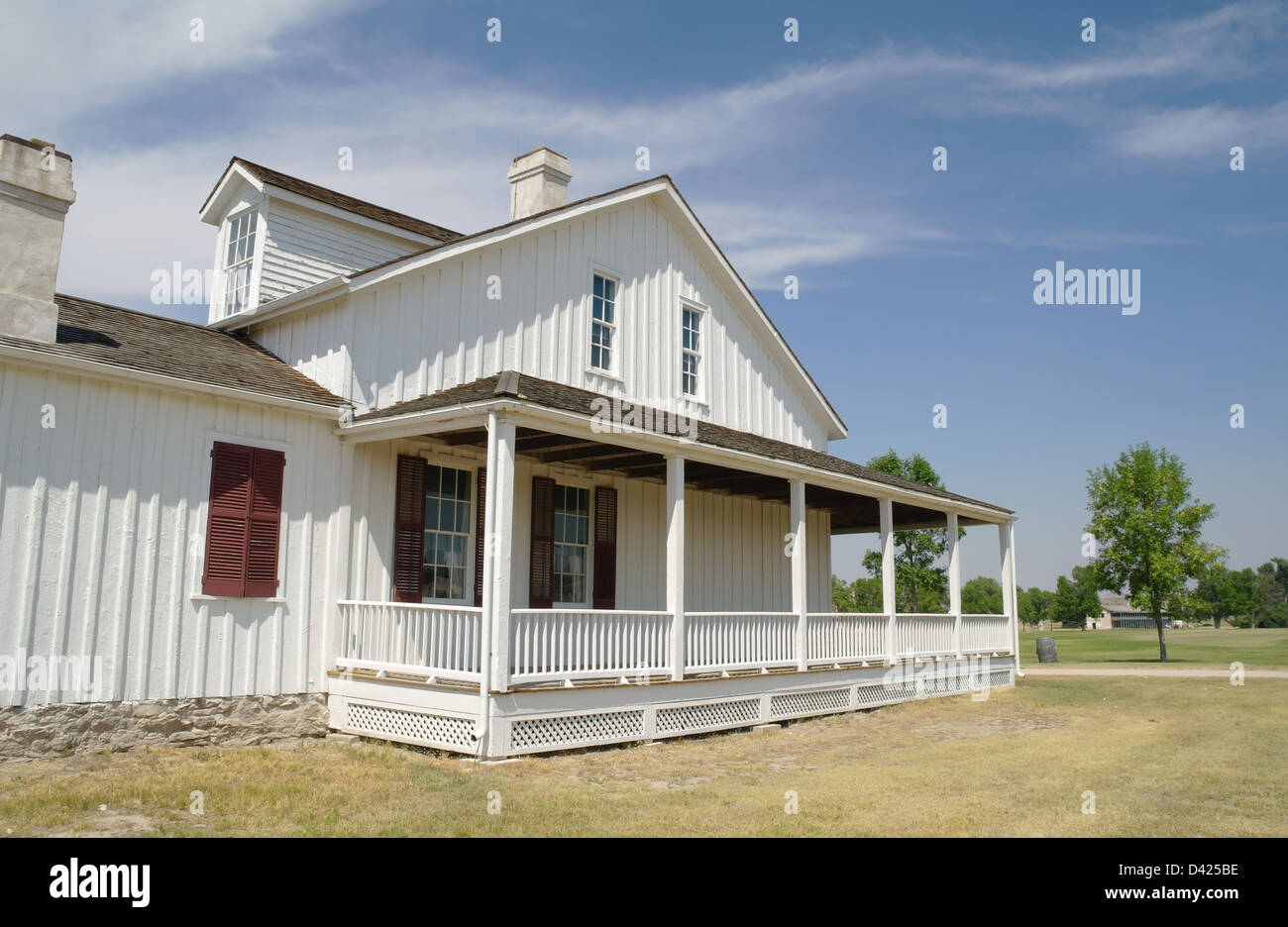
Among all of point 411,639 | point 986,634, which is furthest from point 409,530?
point 986,634

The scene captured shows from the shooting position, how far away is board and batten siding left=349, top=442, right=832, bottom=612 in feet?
37.5

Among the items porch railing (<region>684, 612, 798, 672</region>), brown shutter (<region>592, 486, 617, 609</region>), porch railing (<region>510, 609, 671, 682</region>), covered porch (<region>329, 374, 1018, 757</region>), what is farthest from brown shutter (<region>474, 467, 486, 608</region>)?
porch railing (<region>684, 612, 798, 672</region>)

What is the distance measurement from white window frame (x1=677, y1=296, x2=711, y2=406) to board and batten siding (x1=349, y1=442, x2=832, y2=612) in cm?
163

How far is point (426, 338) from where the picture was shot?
12.2 m

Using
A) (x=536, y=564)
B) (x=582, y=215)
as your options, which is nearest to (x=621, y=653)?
(x=536, y=564)

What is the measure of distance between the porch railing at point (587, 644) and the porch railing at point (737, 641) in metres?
0.56

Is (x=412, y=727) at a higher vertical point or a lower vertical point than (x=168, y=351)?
lower

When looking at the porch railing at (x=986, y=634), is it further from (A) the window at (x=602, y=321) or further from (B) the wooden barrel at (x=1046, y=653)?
(B) the wooden barrel at (x=1046, y=653)

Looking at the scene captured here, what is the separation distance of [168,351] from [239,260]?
425 cm

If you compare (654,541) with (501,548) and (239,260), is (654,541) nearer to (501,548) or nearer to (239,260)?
(501,548)

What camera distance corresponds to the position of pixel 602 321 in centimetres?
1470

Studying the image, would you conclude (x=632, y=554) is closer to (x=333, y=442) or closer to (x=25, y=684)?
(x=333, y=442)

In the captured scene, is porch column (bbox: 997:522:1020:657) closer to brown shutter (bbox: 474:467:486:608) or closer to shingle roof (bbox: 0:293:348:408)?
brown shutter (bbox: 474:467:486:608)

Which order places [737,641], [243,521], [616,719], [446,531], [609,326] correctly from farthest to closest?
[609,326] < [737,641] < [446,531] < [616,719] < [243,521]
